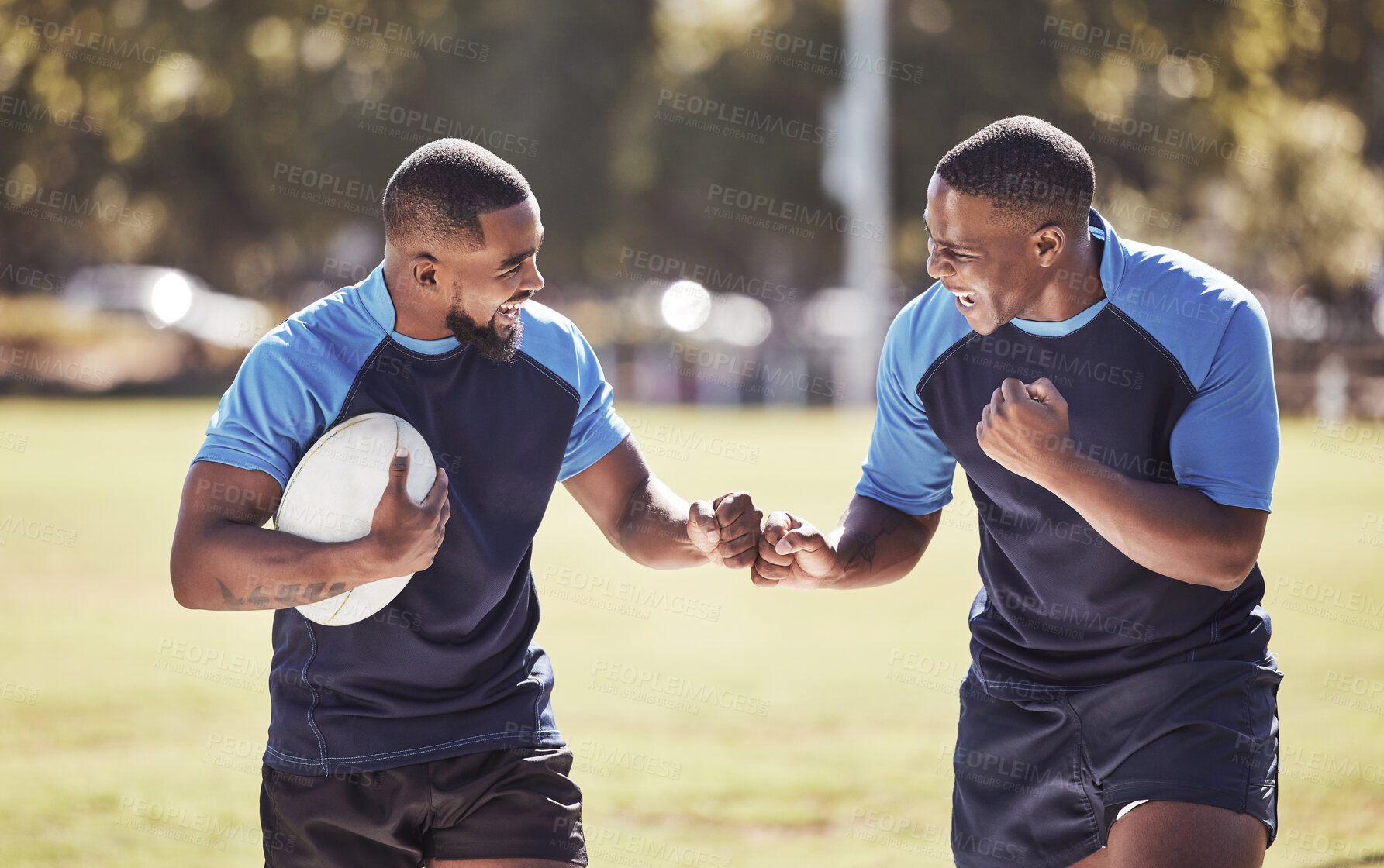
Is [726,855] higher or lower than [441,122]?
lower

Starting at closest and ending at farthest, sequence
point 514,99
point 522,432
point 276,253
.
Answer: point 522,432 → point 514,99 → point 276,253

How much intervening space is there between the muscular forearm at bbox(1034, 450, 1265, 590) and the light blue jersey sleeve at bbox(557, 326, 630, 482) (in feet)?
4.47

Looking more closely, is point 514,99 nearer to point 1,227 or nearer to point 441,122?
point 441,122

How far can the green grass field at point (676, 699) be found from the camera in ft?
21.2

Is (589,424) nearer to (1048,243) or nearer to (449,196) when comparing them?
(449,196)

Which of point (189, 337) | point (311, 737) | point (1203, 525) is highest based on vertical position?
point (189, 337)

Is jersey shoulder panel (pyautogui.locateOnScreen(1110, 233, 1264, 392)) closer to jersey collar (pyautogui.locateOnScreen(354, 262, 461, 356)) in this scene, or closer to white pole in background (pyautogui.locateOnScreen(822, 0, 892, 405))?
jersey collar (pyautogui.locateOnScreen(354, 262, 461, 356))

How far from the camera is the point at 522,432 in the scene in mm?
3809

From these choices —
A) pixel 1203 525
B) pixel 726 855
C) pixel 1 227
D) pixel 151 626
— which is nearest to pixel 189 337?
pixel 1 227

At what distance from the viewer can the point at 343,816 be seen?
11.4ft

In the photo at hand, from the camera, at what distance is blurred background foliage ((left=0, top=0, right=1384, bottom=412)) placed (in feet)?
112

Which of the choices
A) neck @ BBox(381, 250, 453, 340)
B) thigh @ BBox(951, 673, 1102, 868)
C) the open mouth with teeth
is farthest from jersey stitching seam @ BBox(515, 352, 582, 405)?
thigh @ BBox(951, 673, 1102, 868)

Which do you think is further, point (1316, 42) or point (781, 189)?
point (781, 189)

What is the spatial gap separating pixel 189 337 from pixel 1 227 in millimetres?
7228
